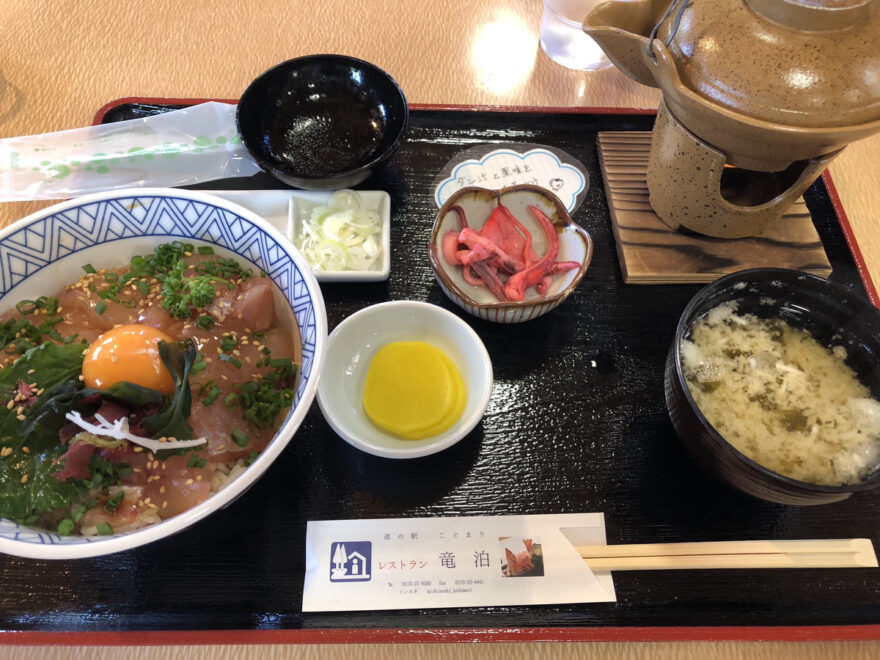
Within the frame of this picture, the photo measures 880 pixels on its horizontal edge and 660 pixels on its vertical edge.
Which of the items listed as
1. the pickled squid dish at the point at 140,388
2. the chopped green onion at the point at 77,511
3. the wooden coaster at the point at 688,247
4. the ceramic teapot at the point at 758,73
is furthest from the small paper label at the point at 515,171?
the chopped green onion at the point at 77,511

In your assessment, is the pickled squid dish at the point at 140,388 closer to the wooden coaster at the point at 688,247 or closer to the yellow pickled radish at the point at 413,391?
the yellow pickled radish at the point at 413,391

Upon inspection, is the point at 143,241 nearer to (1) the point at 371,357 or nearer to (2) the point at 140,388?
(2) the point at 140,388

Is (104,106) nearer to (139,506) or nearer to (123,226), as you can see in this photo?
(123,226)

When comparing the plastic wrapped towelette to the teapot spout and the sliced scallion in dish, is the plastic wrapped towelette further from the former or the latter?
the teapot spout

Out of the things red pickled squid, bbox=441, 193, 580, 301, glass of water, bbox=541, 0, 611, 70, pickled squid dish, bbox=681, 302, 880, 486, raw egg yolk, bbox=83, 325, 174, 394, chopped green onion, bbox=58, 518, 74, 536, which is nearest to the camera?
chopped green onion, bbox=58, 518, 74, 536

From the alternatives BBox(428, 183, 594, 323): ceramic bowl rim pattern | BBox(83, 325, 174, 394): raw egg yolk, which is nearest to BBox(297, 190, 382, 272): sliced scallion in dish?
BBox(428, 183, 594, 323): ceramic bowl rim pattern

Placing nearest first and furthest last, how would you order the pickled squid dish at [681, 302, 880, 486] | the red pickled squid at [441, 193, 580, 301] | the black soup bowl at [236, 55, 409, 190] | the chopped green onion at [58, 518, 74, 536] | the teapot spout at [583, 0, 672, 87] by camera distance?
the chopped green onion at [58, 518, 74, 536] → the pickled squid dish at [681, 302, 880, 486] → the teapot spout at [583, 0, 672, 87] → the red pickled squid at [441, 193, 580, 301] → the black soup bowl at [236, 55, 409, 190]

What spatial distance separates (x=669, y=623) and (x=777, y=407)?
59cm

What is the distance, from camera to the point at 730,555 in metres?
1.38

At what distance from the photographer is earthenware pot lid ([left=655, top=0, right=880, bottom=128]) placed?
4.29ft

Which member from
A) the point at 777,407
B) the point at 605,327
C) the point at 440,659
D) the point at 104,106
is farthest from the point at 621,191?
the point at 104,106

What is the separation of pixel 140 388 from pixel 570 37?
2.15 metres

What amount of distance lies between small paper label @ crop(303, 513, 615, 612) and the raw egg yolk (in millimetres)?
505

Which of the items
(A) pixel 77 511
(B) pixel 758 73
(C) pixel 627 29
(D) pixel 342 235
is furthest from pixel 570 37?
(A) pixel 77 511
